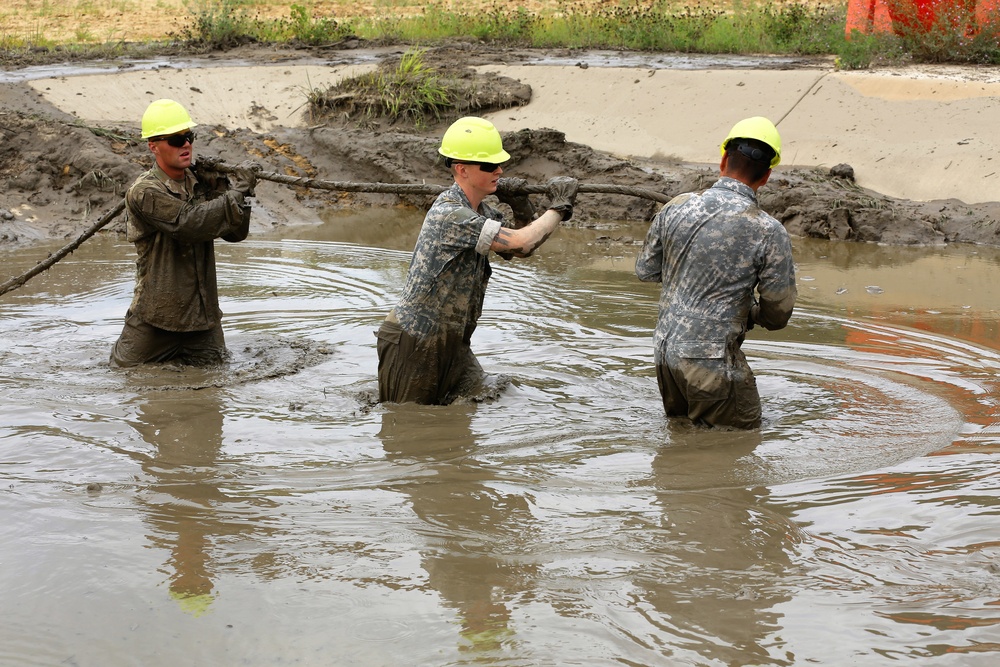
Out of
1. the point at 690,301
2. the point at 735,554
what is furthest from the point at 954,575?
the point at 690,301

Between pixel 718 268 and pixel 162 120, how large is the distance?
10.2 feet

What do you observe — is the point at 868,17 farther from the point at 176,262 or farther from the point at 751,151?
the point at 176,262

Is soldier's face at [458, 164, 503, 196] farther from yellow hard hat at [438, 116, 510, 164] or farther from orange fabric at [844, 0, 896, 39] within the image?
orange fabric at [844, 0, 896, 39]

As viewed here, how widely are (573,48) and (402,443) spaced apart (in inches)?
521

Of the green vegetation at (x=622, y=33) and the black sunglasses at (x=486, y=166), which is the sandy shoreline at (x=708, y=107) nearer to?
the green vegetation at (x=622, y=33)

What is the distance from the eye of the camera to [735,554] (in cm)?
387

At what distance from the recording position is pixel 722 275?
191 inches

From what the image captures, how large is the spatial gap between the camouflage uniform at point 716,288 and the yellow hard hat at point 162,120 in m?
2.68

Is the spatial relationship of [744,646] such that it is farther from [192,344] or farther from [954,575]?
[192,344]

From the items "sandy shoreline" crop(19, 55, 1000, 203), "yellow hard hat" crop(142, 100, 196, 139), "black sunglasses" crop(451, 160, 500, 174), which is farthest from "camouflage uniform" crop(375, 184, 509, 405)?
"sandy shoreline" crop(19, 55, 1000, 203)

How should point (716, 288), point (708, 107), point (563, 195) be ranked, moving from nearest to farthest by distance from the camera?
point (716, 288) → point (563, 195) → point (708, 107)

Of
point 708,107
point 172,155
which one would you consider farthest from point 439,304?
point 708,107

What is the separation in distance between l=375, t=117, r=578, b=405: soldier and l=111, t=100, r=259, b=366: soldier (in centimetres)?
119

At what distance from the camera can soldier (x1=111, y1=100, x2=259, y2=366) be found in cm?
580
